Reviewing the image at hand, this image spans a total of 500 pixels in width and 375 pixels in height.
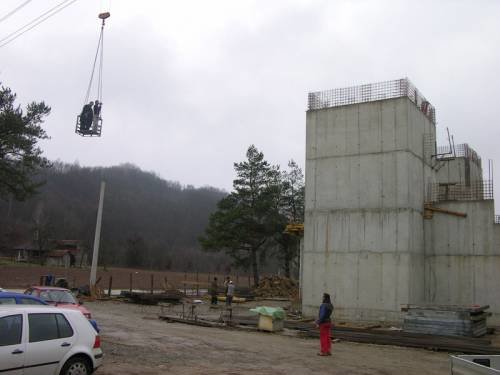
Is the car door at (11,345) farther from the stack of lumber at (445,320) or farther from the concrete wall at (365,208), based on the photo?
the concrete wall at (365,208)

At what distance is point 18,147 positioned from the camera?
3538cm

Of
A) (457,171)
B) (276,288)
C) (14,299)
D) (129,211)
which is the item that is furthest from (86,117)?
(129,211)

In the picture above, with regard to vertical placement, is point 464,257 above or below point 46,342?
above

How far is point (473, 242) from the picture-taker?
23.8 m

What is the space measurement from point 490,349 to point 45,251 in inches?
3328

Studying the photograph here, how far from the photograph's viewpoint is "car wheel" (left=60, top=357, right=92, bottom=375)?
8.59 metres

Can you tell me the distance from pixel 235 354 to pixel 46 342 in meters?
6.98

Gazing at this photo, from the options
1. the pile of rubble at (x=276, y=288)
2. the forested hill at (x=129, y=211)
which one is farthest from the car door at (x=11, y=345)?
the forested hill at (x=129, y=211)

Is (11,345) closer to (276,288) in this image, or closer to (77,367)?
(77,367)

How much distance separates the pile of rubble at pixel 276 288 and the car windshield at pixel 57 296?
2618 centimetres

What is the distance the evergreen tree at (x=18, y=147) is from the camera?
3488 cm

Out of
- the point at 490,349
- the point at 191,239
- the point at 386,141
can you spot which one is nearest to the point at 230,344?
the point at 490,349

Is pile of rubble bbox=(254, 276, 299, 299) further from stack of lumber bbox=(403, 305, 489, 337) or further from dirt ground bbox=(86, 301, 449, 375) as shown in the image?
stack of lumber bbox=(403, 305, 489, 337)

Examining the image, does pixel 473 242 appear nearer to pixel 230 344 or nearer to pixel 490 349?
pixel 490 349
